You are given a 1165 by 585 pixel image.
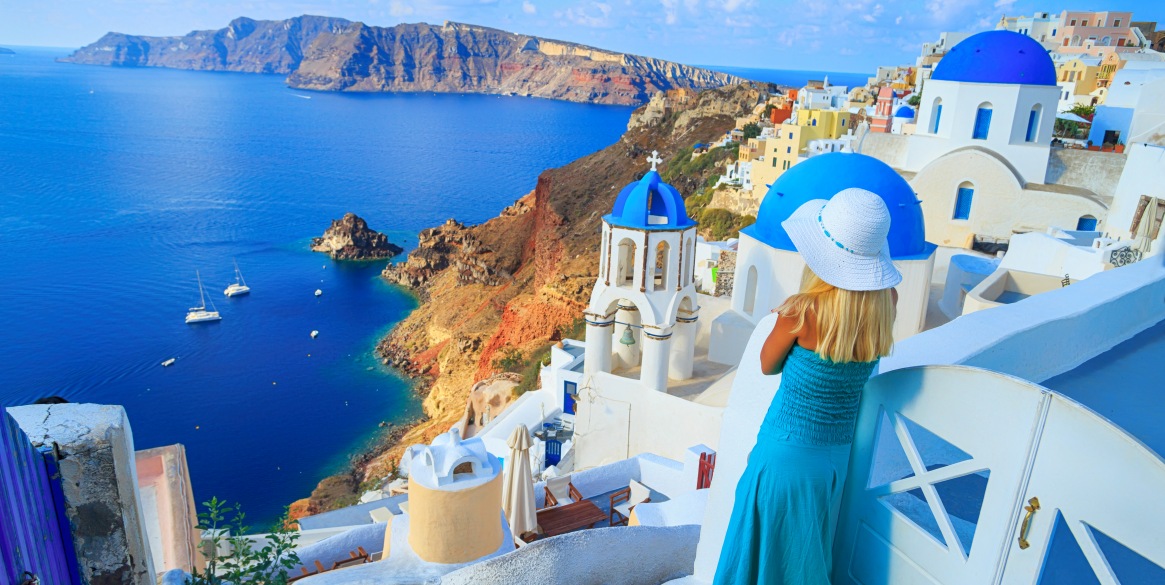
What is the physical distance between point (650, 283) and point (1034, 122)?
10.7m

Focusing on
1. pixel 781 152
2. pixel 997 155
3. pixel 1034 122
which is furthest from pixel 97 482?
pixel 781 152

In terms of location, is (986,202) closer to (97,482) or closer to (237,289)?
(97,482)

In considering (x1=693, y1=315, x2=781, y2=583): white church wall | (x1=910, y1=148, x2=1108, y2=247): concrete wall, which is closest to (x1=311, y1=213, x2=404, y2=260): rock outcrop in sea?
(x1=910, y1=148, x2=1108, y2=247): concrete wall

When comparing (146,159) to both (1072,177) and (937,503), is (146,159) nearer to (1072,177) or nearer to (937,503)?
(1072,177)

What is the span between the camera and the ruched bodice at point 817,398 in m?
2.21

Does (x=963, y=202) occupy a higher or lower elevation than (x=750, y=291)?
higher

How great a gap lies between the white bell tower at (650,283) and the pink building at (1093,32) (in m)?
35.4

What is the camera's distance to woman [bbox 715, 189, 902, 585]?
2188 mm

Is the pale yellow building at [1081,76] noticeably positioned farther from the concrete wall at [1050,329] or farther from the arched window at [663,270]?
the concrete wall at [1050,329]

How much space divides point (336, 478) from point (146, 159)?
66.6m

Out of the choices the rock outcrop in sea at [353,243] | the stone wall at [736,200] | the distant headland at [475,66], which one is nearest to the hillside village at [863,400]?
the stone wall at [736,200]

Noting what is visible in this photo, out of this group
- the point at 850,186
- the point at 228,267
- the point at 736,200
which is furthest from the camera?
the point at 228,267

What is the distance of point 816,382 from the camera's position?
222cm

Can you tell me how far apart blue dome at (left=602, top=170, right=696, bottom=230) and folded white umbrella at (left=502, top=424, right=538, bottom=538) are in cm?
412
